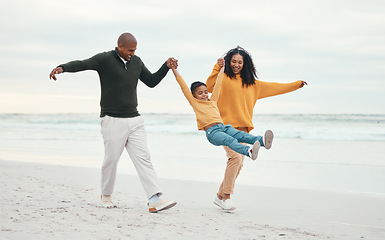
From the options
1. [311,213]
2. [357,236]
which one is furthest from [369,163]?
[357,236]

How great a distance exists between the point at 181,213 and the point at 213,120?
108cm

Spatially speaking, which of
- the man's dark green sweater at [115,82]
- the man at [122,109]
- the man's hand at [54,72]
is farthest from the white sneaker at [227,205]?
the man's hand at [54,72]

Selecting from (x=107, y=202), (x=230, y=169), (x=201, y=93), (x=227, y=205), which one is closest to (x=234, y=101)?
(x=201, y=93)

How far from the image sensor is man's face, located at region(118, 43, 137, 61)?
483 centimetres

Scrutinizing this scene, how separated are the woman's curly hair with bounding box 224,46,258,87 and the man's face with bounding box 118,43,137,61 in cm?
122

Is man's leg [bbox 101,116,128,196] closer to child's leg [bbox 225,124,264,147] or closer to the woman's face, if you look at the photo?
child's leg [bbox 225,124,264,147]

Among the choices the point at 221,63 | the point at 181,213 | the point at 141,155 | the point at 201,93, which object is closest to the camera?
the point at 141,155

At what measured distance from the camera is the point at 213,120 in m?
5.14

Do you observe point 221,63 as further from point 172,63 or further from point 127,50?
point 127,50

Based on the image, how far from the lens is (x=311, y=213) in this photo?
5.60m

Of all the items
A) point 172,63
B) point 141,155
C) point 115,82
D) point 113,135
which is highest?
point 172,63

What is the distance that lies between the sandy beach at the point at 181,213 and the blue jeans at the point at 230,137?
770 mm

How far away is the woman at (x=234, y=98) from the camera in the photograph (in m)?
5.39

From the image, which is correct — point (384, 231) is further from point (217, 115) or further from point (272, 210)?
point (217, 115)
